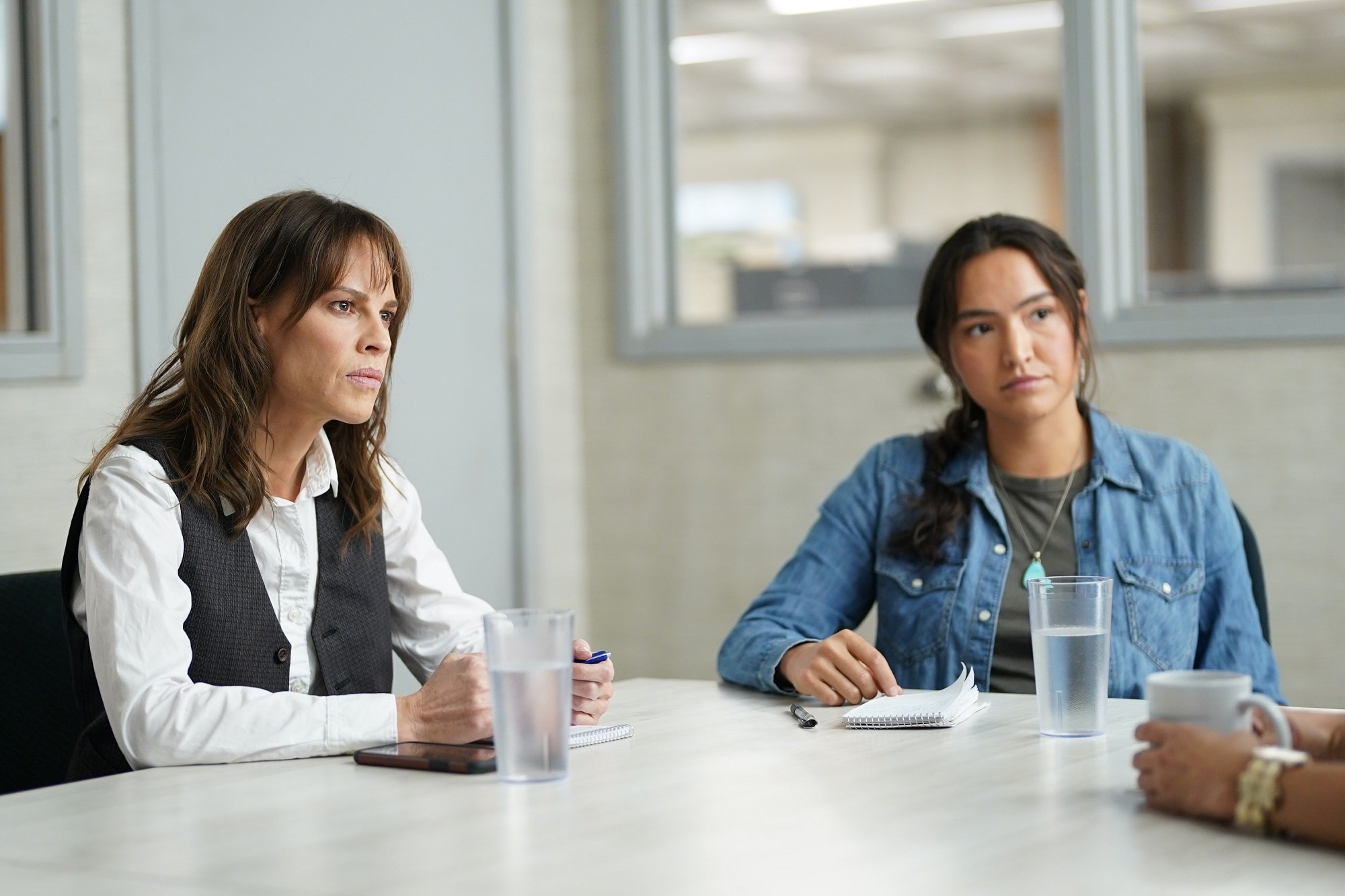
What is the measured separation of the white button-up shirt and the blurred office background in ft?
2.82

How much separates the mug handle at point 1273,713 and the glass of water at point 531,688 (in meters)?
0.55

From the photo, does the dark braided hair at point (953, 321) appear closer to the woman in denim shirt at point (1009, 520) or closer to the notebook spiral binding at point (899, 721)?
the woman in denim shirt at point (1009, 520)

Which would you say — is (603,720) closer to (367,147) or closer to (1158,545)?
(1158,545)

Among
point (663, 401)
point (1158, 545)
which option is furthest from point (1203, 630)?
point (663, 401)

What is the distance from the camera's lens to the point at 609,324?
12.2ft

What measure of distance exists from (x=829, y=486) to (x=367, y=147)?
1.31 metres

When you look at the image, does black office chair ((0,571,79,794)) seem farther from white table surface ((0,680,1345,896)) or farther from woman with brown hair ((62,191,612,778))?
white table surface ((0,680,1345,896))

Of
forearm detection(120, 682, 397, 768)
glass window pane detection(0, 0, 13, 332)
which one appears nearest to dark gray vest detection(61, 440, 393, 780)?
forearm detection(120, 682, 397, 768)

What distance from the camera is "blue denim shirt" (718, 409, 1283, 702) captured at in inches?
77.2

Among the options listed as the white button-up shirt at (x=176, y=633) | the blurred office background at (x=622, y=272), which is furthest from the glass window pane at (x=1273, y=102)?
the white button-up shirt at (x=176, y=633)

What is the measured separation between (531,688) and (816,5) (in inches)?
110

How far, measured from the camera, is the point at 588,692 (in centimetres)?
156

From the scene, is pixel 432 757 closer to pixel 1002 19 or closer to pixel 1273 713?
pixel 1273 713

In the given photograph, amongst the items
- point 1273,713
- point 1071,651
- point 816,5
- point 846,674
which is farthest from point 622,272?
point 1273,713
